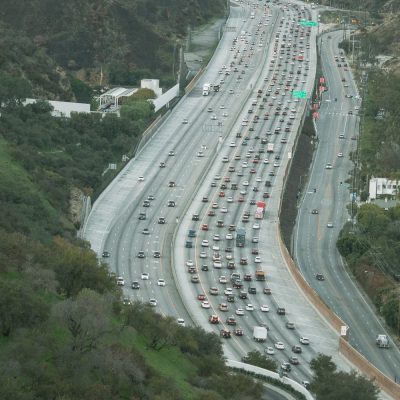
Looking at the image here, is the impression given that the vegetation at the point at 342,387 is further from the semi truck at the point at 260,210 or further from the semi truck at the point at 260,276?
the semi truck at the point at 260,210

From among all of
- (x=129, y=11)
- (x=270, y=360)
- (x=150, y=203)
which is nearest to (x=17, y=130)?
(x=150, y=203)

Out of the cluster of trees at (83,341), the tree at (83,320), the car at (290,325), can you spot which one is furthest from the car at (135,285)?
the tree at (83,320)

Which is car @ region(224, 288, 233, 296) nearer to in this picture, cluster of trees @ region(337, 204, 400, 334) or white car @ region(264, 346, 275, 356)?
cluster of trees @ region(337, 204, 400, 334)

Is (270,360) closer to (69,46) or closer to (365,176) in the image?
(365,176)

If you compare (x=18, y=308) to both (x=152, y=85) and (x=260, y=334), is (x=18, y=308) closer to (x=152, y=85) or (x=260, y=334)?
(x=260, y=334)

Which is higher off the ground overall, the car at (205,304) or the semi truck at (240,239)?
the car at (205,304)

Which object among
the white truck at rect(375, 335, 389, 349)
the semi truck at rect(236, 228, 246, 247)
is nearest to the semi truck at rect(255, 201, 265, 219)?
the semi truck at rect(236, 228, 246, 247)
